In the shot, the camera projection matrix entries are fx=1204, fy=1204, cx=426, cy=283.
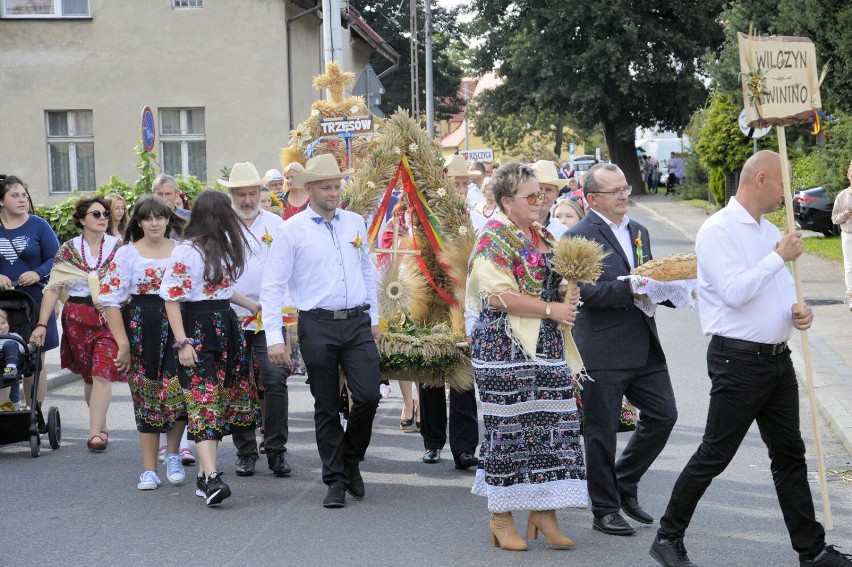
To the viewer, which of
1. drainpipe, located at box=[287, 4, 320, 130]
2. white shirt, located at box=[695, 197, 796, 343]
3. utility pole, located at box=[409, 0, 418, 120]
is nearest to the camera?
white shirt, located at box=[695, 197, 796, 343]

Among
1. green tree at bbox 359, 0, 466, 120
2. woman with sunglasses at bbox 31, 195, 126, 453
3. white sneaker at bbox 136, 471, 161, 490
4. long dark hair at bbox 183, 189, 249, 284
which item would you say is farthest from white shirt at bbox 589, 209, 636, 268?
green tree at bbox 359, 0, 466, 120

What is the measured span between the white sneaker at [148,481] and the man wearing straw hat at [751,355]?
3626 millimetres

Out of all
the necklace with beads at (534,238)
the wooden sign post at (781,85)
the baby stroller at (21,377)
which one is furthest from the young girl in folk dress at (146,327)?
the wooden sign post at (781,85)

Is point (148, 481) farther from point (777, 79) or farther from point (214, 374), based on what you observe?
point (777, 79)

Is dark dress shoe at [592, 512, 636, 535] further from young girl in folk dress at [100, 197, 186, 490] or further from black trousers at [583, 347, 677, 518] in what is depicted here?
young girl in folk dress at [100, 197, 186, 490]

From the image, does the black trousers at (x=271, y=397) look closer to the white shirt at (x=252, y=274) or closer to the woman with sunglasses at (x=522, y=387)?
the white shirt at (x=252, y=274)

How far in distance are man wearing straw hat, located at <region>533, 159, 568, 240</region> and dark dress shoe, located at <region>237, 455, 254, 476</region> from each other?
8.54ft

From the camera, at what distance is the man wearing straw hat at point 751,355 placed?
5.39 metres

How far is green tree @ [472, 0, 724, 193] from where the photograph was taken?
4762 cm

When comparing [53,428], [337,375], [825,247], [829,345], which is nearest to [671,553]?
[337,375]

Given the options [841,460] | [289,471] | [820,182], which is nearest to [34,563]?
[289,471]

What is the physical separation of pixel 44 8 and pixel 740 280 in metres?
25.6

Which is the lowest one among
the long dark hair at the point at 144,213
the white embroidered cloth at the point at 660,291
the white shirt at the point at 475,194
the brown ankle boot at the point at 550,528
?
the brown ankle boot at the point at 550,528

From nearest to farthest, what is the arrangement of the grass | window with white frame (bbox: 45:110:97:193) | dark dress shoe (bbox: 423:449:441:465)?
dark dress shoe (bbox: 423:449:441:465)
the grass
window with white frame (bbox: 45:110:97:193)
